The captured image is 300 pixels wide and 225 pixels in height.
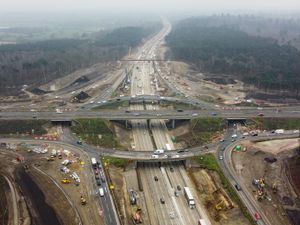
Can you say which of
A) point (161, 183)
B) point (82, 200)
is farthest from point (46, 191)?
point (161, 183)

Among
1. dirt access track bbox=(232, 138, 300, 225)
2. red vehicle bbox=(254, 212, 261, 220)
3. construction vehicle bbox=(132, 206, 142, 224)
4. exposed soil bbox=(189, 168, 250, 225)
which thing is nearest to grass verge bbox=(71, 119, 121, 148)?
exposed soil bbox=(189, 168, 250, 225)

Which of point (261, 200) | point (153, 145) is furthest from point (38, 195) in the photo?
point (261, 200)

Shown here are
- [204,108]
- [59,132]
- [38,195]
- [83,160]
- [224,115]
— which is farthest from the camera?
[204,108]

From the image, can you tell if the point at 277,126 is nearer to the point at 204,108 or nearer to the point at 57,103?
the point at 204,108

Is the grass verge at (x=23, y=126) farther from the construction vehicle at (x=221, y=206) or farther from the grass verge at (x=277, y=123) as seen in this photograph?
the grass verge at (x=277, y=123)

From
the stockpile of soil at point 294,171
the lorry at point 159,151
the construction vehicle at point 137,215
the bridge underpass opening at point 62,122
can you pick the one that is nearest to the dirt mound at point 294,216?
the stockpile of soil at point 294,171

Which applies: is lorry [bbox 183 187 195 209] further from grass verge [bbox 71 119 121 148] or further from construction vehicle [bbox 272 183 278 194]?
grass verge [bbox 71 119 121 148]

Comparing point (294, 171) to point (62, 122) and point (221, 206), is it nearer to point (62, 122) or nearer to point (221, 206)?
point (221, 206)
